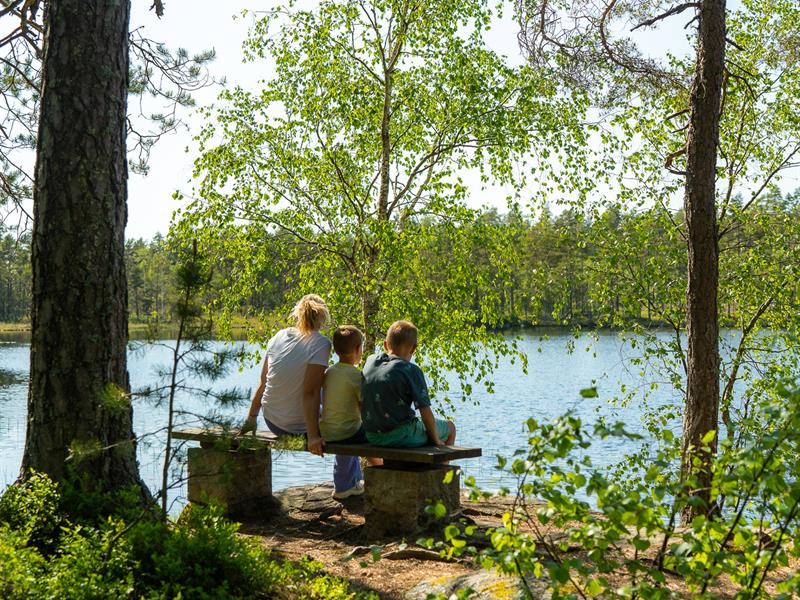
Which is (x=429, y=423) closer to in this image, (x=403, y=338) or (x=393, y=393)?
(x=393, y=393)

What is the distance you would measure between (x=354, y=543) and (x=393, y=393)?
3.21ft

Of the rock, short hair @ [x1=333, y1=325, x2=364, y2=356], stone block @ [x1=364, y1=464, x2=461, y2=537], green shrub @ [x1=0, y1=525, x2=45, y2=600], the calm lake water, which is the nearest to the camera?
green shrub @ [x1=0, y1=525, x2=45, y2=600]

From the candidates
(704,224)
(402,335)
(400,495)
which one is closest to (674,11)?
(704,224)

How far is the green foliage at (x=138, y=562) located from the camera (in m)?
3.62

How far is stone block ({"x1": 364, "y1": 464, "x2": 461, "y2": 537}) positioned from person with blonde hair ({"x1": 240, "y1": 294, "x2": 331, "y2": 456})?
0.53 metres

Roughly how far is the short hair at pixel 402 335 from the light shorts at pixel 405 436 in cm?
48

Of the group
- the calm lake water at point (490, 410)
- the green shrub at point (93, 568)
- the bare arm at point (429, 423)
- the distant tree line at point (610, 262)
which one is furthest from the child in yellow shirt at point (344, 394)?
the distant tree line at point (610, 262)

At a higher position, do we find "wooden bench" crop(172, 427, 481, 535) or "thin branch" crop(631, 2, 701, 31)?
"thin branch" crop(631, 2, 701, 31)

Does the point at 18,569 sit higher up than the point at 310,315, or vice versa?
the point at 310,315

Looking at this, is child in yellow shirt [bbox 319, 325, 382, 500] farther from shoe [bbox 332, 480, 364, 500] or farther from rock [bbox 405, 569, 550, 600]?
rock [bbox 405, 569, 550, 600]

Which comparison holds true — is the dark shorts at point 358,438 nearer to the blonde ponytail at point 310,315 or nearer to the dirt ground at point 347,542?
the dirt ground at point 347,542

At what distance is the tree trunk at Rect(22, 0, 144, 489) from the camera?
4.98 meters

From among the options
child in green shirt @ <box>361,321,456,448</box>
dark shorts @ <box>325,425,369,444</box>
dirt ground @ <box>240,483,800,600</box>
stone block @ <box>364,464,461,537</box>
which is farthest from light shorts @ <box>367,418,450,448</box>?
dirt ground @ <box>240,483,800,600</box>

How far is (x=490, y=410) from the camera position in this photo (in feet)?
72.2
